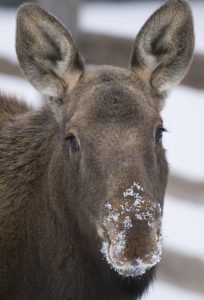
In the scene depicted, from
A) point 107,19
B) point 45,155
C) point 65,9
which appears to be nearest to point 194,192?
point 65,9

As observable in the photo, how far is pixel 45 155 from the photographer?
576cm

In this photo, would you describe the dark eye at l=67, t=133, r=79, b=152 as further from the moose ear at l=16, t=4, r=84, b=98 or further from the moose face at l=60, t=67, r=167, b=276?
the moose ear at l=16, t=4, r=84, b=98

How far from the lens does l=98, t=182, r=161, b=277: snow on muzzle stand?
15.2 feet

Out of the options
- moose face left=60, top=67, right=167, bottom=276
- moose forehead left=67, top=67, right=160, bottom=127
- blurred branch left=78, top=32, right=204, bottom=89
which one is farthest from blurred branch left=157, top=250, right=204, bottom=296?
moose forehead left=67, top=67, right=160, bottom=127

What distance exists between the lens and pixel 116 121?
16.7 ft

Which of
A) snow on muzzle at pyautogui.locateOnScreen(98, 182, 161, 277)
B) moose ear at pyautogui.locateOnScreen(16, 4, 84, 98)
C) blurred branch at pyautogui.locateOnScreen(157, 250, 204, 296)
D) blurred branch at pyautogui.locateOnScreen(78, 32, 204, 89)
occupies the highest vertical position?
blurred branch at pyautogui.locateOnScreen(78, 32, 204, 89)

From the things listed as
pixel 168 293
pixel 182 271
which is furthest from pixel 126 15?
pixel 168 293

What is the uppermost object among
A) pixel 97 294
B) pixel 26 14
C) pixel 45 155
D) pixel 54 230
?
pixel 26 14

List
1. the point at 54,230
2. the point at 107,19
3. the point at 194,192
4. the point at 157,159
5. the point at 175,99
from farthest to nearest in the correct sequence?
the point at 107,19 → the point at 175,99 → the point at 194,192 → the point at 54,230 → the point at 157,159

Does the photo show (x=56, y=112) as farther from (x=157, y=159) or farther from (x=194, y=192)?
(x=194, y=192)

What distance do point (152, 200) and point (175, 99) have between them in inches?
241

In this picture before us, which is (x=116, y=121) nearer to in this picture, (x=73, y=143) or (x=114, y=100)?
(x=114, y=100)

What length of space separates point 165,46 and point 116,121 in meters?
0.87

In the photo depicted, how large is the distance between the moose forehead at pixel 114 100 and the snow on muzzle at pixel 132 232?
478mm
